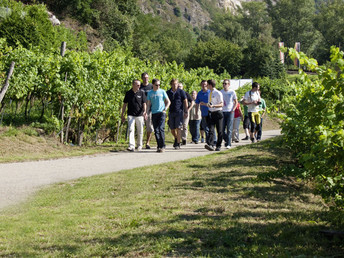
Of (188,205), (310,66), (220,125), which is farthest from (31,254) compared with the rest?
(220,125)

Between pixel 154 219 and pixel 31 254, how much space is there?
1.59 m

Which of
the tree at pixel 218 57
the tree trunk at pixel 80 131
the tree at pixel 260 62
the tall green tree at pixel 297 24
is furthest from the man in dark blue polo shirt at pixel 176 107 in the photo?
the tall green tree at pixel 297 24

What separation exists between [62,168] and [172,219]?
4.93 metres

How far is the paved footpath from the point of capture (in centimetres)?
798

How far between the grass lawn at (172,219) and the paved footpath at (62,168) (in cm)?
41

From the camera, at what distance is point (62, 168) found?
33.4ft

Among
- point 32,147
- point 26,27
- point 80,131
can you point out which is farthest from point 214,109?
point 26,27

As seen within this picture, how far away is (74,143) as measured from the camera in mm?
14852

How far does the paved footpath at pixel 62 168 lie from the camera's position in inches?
314

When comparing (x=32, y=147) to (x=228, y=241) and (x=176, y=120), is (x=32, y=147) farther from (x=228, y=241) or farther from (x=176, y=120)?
(x=228, y=241)

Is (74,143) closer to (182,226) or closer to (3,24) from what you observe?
(182,226)

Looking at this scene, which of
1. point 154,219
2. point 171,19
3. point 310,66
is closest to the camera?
point 310,66

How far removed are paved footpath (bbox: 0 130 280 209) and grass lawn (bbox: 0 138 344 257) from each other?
1.35 feet

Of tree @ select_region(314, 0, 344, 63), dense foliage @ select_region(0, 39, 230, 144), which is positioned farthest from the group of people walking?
tree @ select_region(314, 0, 344, 63)
